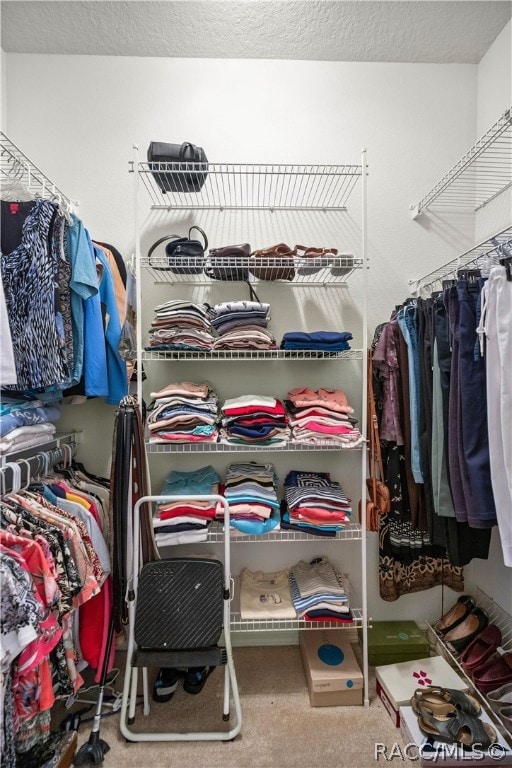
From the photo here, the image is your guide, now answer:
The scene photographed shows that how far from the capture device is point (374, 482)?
1.71m

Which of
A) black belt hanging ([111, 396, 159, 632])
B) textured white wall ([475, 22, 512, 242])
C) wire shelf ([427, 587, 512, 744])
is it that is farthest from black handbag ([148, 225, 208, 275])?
wire shelf ([427, 587, 512, 744])

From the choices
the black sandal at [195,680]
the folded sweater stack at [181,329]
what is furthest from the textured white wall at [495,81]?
the black sandal at [195,680]

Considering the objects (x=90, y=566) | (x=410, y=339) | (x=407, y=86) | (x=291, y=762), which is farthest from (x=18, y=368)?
(x=407, y=86)

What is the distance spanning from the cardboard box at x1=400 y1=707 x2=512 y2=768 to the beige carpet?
0.06m

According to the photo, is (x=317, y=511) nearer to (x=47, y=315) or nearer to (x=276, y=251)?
(x=276, y=251)

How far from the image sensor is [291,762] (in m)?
1.34

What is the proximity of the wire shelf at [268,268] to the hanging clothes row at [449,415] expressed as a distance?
36cm

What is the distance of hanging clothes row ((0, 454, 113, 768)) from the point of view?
3.54 ft

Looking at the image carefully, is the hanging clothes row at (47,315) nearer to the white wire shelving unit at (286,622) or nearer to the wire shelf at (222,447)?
the wire shelf at (222,447)

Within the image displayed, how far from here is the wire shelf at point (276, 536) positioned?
5.49 feet

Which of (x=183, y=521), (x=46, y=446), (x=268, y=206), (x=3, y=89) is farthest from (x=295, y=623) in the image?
(x=3, y=89)

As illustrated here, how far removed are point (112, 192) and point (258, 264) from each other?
94 centimetres

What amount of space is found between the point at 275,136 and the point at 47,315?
150 cm

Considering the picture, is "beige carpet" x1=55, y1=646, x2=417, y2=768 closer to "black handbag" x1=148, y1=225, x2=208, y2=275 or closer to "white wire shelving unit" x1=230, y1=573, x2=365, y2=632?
"white wire shelving unit" x1=230, y1=573, x2=365, y2=632
